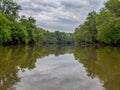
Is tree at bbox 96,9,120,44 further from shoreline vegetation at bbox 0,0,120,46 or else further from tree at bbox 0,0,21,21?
tree at bbox 0,0,21,21

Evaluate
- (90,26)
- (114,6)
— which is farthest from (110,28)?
(90,26)

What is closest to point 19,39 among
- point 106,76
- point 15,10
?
point 15,10

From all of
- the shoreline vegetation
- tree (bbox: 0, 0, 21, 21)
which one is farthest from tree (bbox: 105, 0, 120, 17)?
tree (bbox: 0, 0, 21, 21)

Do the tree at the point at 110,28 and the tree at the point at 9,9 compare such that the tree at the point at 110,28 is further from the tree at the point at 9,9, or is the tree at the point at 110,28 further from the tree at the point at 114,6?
the tree at the point at 9,9

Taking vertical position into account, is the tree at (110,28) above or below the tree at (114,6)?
below

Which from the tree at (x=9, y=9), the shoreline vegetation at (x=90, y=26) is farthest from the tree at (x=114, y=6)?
the tree at (x=9, y=9)

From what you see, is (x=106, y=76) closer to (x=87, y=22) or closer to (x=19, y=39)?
(x=19, y=39)

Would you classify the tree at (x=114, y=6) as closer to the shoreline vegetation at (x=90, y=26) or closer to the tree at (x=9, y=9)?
the shoreline vegetation at (x=90, y=26)

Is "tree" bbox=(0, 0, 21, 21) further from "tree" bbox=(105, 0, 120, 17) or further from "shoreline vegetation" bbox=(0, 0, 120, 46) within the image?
"tree" bbox=(105, 0, 120, 17)

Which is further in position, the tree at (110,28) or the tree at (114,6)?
the tree at (114,6)

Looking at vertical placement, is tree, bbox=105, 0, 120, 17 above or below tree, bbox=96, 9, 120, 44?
above

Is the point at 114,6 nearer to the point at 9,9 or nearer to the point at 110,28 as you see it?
the point at 110,28

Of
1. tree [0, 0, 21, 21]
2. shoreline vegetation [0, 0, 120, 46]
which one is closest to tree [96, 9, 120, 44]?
shoreline vegetation [0, 0, 120, 46]

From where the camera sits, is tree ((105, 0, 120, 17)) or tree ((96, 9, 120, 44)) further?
tree ((105, 0, 120, 17))
